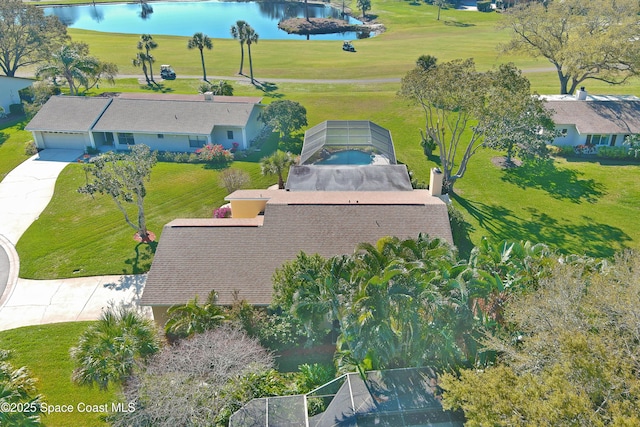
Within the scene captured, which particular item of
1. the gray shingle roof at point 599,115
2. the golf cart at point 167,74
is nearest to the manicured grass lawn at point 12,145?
the golf cart at point 167,74

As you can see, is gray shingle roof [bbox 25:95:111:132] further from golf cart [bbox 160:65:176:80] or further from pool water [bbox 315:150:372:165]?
pool water [bbox 315:150:372:165]

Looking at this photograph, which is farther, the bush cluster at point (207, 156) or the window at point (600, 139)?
the window at point (600, 139)

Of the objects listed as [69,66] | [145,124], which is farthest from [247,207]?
[69,66]

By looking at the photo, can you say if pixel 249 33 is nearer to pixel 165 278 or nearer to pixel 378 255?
pixel 165 278

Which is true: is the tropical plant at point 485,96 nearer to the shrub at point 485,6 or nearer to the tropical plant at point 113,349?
the tropical plant at point 113,349

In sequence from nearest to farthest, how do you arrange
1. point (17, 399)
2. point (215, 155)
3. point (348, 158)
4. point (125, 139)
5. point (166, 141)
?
point (17, 399) → point (348, 158) → point (215, 155) → point (166, 141) → point (125, 139)

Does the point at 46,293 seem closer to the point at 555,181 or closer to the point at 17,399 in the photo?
the point at 17,399
